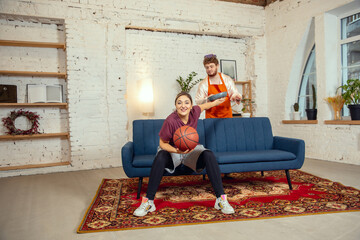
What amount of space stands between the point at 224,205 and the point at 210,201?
1.25 feet

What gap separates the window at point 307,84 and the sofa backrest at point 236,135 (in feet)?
9.48

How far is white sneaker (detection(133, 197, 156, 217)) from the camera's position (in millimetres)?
2308

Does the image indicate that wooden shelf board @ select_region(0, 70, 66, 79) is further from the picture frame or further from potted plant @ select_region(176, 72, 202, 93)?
the picture frame

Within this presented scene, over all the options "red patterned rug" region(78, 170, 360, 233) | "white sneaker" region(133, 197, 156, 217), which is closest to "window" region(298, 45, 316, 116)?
"red patterned rug" region(78, 170, 360, 233)

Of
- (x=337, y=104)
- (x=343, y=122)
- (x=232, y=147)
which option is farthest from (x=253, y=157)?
(x=337, y=104)

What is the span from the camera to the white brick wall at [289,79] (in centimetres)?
482

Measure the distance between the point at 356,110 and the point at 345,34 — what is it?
1.57m

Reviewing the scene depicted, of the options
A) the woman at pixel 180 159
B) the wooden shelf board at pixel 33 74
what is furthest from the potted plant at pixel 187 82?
the woman at pixel 180 159

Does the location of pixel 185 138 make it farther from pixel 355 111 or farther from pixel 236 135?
pixel 355 111

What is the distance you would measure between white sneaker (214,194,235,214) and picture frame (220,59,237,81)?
4.46 metres

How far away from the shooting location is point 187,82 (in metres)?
5.98

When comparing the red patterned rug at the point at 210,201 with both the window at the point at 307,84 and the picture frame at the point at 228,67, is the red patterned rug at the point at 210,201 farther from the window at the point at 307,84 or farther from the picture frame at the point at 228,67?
the picture frame at the point at 228,67

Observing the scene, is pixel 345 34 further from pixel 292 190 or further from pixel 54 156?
pixel 54 156

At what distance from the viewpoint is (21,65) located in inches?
192
